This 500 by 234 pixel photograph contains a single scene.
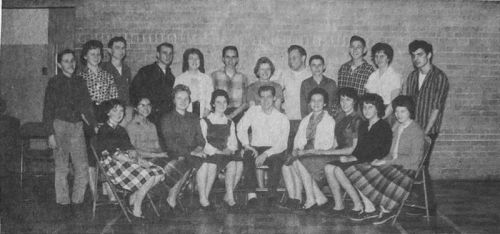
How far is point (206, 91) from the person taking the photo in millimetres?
5727

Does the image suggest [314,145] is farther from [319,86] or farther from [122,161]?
[122,161]

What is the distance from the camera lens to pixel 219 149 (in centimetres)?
528

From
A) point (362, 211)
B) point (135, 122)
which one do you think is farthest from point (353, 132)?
point (135, 122)

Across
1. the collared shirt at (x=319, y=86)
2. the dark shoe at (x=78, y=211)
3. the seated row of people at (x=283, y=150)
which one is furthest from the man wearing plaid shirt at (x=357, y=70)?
the dark shoe at (x=78, y=211)

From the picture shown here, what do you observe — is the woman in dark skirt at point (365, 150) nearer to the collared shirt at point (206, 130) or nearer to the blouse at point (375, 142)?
the blouse at point (375, 142)

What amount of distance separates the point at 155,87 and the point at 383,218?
2.82 metres

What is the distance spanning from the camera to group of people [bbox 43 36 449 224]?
471 centimetres

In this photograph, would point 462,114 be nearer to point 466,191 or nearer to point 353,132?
point 466,191

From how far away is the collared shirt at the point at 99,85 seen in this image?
5273 mm

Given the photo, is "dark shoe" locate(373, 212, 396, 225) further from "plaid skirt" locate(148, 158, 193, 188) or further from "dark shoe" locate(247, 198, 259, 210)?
"plaid skirt" locate(148, 158, 193, 188)

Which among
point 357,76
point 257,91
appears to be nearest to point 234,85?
point 257,91

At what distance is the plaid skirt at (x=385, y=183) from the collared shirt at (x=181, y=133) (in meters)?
1.61

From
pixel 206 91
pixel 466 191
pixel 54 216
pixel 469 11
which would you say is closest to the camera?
pixel 54 216

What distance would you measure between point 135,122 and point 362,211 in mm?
2345
